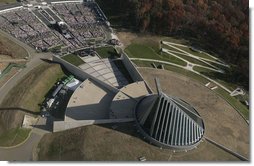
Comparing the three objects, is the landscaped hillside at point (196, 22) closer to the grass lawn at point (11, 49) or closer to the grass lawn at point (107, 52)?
the grass lawn at point (107, 52)

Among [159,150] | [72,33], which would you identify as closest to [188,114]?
[159,150]

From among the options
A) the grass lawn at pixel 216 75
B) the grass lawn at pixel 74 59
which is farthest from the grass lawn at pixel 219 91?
the grass lawn at pixel 74 59

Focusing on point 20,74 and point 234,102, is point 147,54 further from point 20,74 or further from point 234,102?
point 20,74

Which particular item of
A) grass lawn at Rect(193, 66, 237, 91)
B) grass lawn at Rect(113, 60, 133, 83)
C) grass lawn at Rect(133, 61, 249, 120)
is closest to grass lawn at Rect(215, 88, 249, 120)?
grass lawn at Rect(133, 61, 249, 120)

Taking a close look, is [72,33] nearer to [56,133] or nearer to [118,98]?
[118,98]

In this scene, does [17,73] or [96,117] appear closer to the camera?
[96,117]

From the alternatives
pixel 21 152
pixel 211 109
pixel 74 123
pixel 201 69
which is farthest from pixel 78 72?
pixel 201 69
